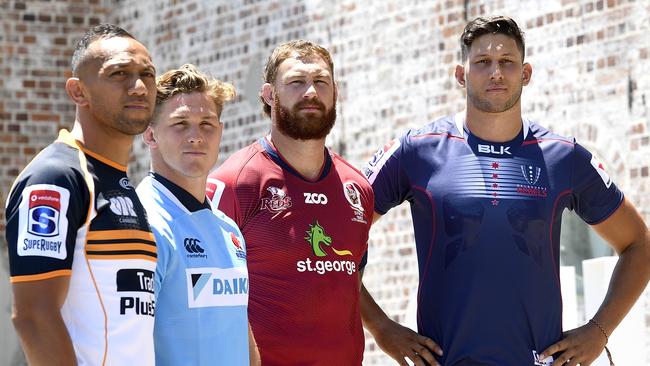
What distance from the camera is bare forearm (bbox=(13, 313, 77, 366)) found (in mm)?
2953

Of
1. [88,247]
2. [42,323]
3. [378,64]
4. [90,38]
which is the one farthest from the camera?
[378,64]

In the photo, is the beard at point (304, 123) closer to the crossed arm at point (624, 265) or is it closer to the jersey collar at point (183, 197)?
the jersey collar at point (183, 197)

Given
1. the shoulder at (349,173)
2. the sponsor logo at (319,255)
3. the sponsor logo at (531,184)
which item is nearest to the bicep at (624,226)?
the sponsor logo at (531,184)

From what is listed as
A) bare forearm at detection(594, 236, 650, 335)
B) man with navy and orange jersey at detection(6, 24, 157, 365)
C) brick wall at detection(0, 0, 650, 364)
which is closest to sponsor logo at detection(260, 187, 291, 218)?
man with navy and orange jersey at detection(6, 24, 157, 365)

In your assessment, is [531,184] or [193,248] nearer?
[193,248]

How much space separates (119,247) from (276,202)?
1102 millimetres

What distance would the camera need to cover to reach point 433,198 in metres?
4.22

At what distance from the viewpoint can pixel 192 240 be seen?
3.58 metres

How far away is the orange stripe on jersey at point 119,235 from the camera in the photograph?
3105 mm

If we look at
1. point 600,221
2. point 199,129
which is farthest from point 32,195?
point 600,221

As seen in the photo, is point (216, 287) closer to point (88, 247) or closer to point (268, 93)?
point (88, 247)

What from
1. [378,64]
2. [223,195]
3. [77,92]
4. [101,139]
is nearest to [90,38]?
[77,92]

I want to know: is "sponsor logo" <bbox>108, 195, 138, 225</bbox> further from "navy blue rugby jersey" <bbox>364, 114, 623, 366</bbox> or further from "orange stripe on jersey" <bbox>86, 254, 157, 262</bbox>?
"navy blue rugby jersey" <bbox>364, 114, 623, 366</bbox>

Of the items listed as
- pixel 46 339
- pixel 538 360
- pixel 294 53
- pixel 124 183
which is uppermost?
pixel 294 53
